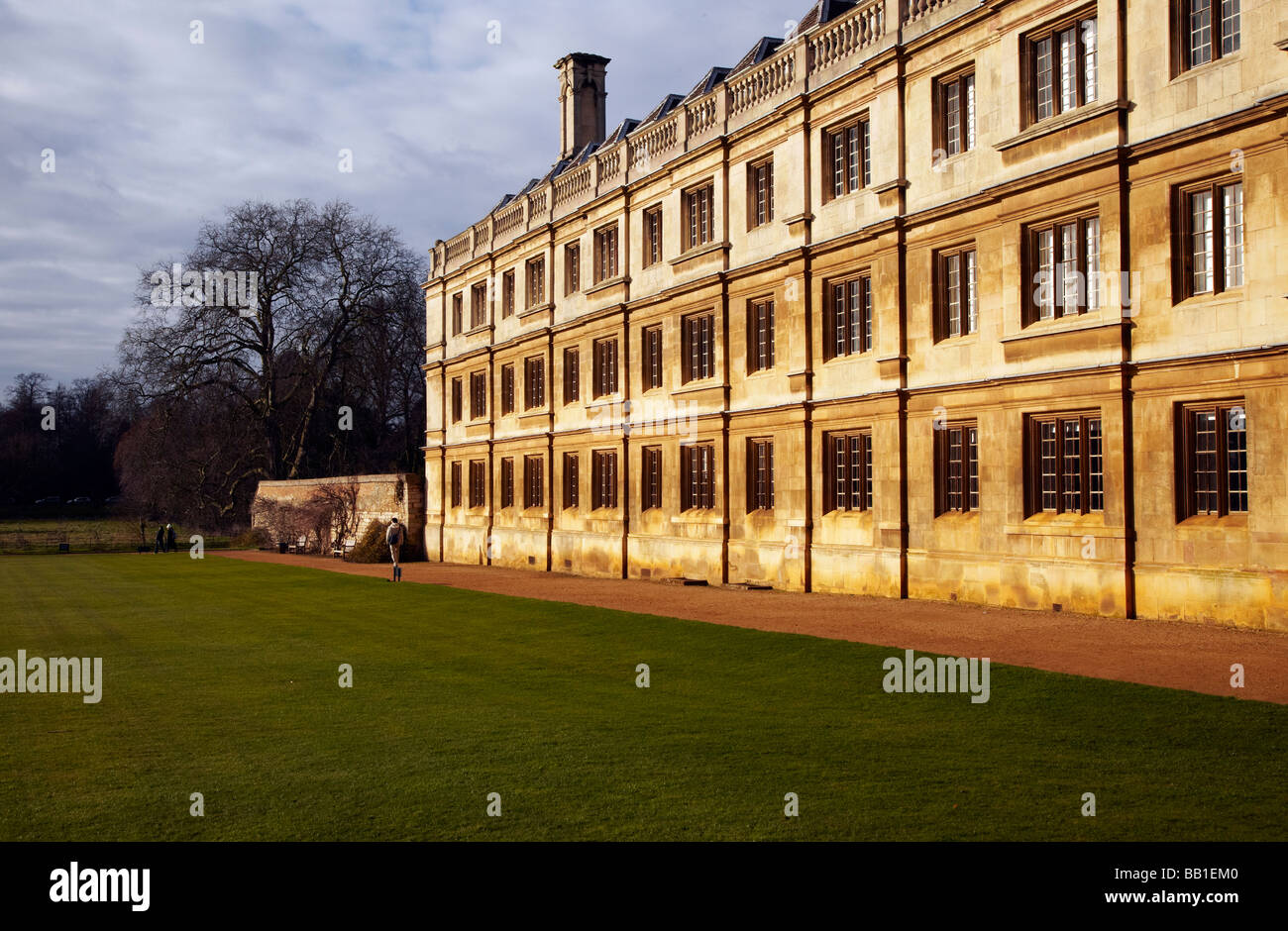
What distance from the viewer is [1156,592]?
17.0 metres

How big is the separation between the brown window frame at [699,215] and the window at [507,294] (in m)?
11.6

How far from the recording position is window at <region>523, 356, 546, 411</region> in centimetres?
3722

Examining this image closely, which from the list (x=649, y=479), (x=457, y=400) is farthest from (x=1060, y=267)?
(x=457, y=400)

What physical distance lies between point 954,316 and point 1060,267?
2.56 metres

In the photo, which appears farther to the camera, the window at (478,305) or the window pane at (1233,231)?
the window at (478,305)

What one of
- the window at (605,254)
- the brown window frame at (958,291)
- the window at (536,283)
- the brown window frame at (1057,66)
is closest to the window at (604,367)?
→ the window at (605,254)

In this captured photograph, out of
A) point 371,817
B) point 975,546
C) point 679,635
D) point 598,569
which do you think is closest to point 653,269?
point 598,569

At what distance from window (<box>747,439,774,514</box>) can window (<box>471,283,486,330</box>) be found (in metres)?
18.0

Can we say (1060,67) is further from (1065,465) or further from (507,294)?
(507,294)

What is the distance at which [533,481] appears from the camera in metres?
37.4

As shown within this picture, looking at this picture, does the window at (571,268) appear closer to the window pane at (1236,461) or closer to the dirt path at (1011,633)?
the dirt path at (1011,633)

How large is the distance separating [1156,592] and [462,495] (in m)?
29.1

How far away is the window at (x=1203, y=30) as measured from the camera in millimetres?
16359
